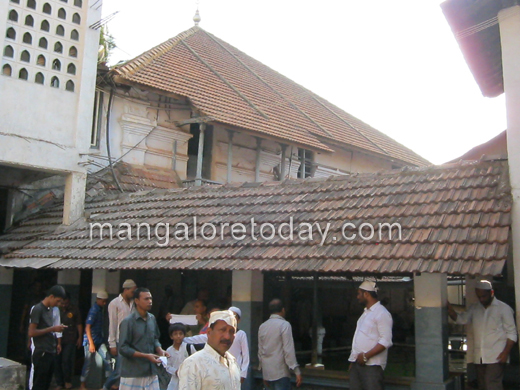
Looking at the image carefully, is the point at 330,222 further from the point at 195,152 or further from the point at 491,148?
the point at 195,152

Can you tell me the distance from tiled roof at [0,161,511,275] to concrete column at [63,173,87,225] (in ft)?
1.22

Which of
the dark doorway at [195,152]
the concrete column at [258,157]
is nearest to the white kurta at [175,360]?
the dark doorway at [195,152]

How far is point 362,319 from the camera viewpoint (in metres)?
6.32

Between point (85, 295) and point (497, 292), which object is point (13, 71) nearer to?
point (85, 295)

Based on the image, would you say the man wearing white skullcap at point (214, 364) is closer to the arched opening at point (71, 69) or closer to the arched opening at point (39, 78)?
the arched opening at point (39, 78)

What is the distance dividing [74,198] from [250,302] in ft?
16.8

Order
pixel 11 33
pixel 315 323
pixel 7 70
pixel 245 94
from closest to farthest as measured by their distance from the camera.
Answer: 1. pixel 315 323
2. pixel 7 70
3. pixel 11 33
4. pixel 245 94

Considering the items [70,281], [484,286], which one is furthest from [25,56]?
[484,286]

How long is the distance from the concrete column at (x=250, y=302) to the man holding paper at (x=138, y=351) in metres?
2.16

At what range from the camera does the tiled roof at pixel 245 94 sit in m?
14.8

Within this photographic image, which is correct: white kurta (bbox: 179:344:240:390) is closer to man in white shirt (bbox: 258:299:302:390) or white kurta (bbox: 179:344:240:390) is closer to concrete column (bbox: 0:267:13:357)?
man in white shirt (bbox: 258:299:302:390)

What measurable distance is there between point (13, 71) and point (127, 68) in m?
3.35

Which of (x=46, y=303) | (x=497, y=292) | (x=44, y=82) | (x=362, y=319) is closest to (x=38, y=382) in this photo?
(x=46, y=303)

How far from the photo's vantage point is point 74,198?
1142 cm
